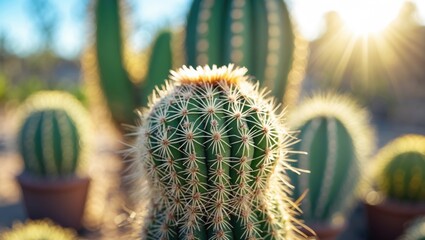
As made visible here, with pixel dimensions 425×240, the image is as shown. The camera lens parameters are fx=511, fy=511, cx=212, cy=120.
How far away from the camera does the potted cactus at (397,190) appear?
12.8ft

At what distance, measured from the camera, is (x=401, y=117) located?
11250mm

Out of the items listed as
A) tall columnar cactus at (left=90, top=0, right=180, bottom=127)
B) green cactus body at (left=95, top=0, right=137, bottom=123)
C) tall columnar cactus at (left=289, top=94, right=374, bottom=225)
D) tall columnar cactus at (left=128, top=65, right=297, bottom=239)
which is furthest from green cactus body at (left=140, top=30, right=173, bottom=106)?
tall columnar cactus at (left=128, top=65, right=297, bottom=239)

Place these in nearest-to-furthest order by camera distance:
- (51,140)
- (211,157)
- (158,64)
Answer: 1. (211,157)
2. (51,140)
3. (158,64)

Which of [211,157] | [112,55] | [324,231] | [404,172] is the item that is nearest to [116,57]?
[112,55]

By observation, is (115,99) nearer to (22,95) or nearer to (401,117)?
(22,95)

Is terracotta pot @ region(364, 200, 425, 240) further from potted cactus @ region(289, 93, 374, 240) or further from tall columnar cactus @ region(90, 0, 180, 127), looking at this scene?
tall columnar cactus @ region(90, 0, 180, 127)

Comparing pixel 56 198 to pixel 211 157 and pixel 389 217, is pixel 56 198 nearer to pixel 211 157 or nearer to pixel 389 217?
pixel 389 217

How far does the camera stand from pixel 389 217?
13.1 ft

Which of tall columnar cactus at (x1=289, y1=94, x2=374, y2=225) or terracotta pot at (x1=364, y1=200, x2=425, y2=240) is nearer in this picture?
tall columnar cactus at (x1=289, y1=94, x2=374, y2=225)

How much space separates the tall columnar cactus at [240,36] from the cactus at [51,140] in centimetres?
140

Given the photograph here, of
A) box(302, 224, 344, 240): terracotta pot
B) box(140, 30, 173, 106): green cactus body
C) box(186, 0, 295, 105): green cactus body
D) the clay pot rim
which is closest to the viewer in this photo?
box(186, 0, 295, 105): green cactus body

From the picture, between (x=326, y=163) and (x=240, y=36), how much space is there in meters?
0.99

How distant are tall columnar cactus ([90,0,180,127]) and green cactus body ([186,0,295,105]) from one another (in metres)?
1.52

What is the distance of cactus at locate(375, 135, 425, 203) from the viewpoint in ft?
12.8
